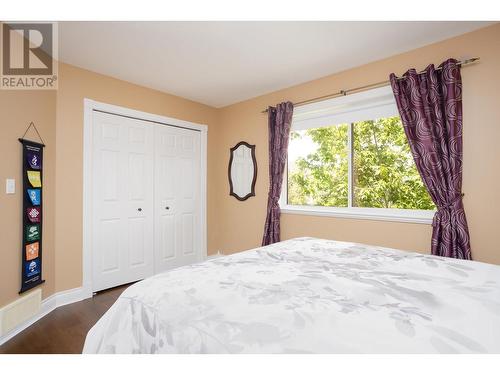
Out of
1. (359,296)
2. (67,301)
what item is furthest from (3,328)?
(359,296)

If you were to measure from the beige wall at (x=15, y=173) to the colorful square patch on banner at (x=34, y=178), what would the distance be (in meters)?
0.09

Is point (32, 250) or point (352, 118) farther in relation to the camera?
point (352, 118)

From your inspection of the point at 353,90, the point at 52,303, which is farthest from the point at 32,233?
the point at 353,90

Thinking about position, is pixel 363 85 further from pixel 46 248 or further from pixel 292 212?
pixel 46 248

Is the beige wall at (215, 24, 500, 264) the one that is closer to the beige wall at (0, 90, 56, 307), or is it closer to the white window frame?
the white window frame

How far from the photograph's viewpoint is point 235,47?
2.54 meters

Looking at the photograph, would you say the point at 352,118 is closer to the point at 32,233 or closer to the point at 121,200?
the point at 121,200

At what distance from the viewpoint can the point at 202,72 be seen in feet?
10.1

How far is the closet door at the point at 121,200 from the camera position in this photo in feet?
10.2

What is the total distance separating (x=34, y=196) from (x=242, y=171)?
2.46 metres

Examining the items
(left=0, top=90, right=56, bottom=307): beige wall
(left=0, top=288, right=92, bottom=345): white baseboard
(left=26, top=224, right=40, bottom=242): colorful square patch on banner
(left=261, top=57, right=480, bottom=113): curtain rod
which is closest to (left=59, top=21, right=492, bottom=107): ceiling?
(left=261, top=57, right=480, bottom=113): curtain rod

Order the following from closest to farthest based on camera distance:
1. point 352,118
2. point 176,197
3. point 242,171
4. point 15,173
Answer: point 15,173 < point 352,118 < point 176,197 < point 242,171

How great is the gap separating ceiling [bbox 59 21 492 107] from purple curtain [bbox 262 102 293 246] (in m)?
0.41
